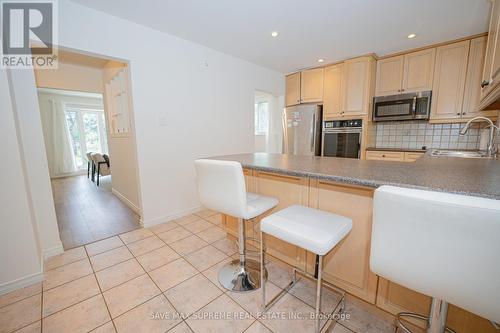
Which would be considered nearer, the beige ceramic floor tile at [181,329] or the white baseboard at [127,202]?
the beige ceramic floor tile at [181,329]

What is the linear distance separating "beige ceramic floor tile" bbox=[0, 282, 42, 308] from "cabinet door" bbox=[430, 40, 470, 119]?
194 inches

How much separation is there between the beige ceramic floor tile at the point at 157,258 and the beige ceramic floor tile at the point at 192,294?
392mm

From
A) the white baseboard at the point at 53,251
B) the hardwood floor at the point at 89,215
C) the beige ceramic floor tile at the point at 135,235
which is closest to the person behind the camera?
the white baseboard at the point at 53,251

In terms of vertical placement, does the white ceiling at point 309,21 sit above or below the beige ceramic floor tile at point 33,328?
above

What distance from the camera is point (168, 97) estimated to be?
2.71 meters

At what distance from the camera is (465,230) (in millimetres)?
568

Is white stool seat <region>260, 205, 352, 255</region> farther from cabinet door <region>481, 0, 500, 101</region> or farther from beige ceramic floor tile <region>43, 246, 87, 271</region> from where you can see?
beige ceramic floor tile <region>43, 246, 87, 271</region>

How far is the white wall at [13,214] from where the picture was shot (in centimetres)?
150

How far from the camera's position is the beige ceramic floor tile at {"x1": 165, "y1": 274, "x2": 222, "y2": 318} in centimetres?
142

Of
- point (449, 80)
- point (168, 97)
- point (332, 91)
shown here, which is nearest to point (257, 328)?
point (168, 97)

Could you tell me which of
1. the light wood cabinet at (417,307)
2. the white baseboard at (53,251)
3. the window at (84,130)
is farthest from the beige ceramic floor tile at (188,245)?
the window at (84,130)

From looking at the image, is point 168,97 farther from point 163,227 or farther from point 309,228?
point 309,228

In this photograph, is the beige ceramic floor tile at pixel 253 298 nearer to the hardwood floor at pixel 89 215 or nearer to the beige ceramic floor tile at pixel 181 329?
the beige ceramic floor tile at pixel 181 329

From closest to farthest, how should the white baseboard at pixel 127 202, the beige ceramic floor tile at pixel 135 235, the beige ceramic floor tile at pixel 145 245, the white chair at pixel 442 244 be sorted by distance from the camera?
the white chair at pixel 442 244 → the beige ceramic floor tile at pixel 145 245 → the beige ceramic floor tile at pixel 135 235 → the white baseboard at pixel 127 202
